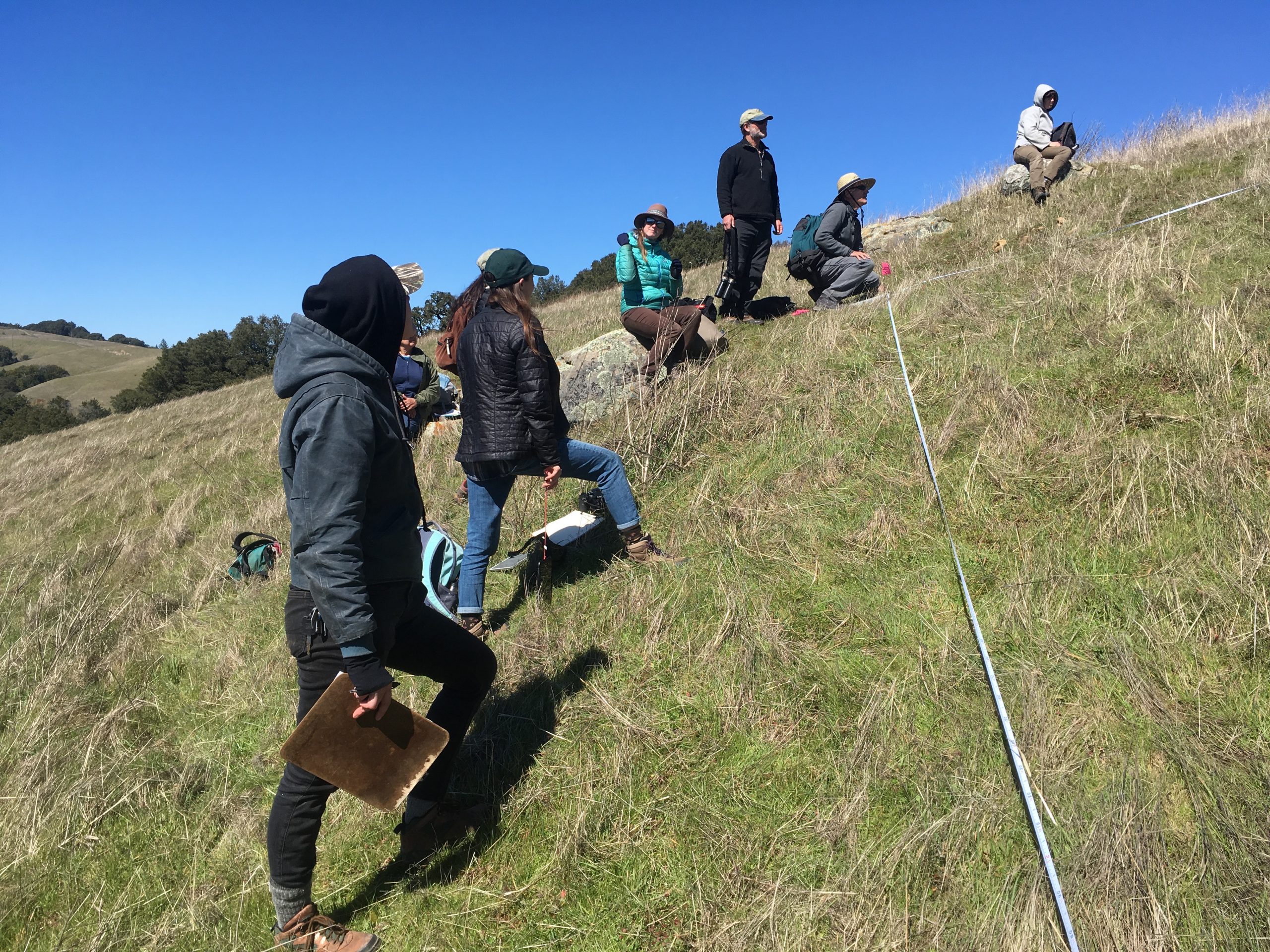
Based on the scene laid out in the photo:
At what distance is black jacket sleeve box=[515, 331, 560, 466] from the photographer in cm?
368

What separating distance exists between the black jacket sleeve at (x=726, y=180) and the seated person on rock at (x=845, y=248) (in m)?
0.97

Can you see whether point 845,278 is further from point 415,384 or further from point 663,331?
point 415,384

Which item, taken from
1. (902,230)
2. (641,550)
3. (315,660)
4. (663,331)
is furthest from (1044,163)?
(315,660)

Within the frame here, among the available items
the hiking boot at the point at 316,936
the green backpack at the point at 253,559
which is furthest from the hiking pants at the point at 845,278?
the hiking boot at the point at 316,936

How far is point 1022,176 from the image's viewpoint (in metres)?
9.92

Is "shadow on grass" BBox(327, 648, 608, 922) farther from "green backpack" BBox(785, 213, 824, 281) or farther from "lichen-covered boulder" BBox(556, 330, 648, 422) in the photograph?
"green backpack" BBox(785, 213, 824, 281)

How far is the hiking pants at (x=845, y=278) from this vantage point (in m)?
7.41

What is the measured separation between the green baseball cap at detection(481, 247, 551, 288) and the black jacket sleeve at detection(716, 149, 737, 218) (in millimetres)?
4080

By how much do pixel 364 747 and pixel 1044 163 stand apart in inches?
425

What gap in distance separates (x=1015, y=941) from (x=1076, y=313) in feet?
14.7

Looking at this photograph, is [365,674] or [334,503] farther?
[365,674]

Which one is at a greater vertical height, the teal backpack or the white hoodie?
the white hoodie

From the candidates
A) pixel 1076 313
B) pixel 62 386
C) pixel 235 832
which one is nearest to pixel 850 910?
pixel 235 832

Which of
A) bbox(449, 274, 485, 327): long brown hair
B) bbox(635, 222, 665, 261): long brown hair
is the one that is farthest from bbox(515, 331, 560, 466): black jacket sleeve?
bbox(635, 222, 665, 261): long brown hair
